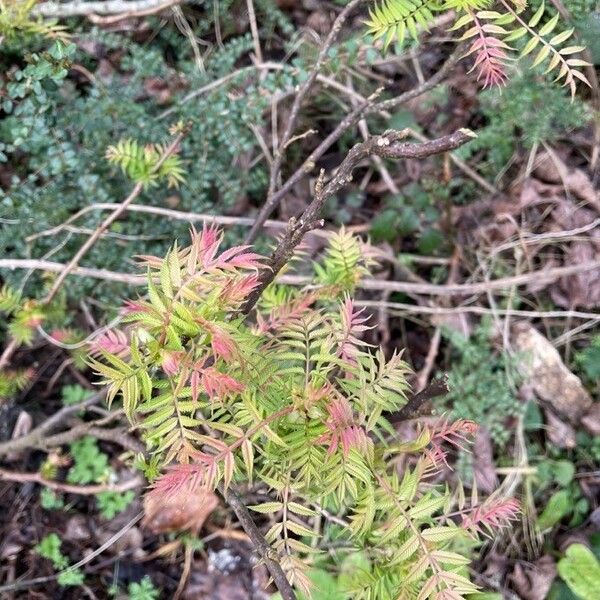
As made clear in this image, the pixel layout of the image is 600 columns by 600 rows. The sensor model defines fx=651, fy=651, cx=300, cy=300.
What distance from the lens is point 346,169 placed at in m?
1.49

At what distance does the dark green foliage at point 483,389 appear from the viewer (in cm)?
248

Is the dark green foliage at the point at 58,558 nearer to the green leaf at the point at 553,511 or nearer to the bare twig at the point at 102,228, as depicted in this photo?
the bare twig at the point at 102,228

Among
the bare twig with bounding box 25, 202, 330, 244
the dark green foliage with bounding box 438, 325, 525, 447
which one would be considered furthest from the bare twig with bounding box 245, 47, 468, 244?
the dark green foliage with bounding box 438, 325, 525, 447

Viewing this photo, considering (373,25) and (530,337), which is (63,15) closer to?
(373,25)

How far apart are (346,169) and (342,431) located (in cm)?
60

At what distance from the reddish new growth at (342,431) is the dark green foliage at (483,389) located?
1243 mm

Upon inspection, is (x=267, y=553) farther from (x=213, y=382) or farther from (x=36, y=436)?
(x=36, y=436)

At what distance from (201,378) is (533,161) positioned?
6.87ft

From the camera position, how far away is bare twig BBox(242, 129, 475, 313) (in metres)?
1.33

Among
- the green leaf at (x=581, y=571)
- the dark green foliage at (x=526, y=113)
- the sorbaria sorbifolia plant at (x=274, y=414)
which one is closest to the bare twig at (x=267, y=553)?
the sorbaria sorbifolia plant at (x=274, y=414)

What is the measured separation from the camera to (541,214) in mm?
2807

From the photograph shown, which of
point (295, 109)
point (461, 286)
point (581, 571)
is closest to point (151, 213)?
point (295, 109)

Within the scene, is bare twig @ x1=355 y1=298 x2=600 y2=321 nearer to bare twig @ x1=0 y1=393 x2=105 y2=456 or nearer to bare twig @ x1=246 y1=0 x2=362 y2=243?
bare twig @ x1=246 y1=0 x2=362 y2=243

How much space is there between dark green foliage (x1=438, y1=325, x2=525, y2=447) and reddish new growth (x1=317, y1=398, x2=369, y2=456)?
4.08 ft
